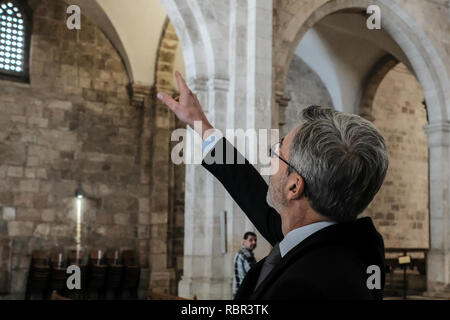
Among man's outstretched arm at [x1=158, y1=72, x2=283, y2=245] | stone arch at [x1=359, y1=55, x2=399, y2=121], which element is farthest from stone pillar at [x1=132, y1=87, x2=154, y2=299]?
man's outstretched arm at [x1=158, y1=72, x2=283, y2=245]

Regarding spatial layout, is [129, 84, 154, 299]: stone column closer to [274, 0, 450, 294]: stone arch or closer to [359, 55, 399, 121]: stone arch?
[274, 0, 450, 294]: stone arch

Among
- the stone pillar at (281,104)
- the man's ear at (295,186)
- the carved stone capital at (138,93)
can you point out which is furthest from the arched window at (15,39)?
the man's ear at (295,186)

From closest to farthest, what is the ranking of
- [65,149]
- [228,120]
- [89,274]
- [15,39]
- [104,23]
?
[228,120], [89,274], [15,39], [65,149], [104,23]

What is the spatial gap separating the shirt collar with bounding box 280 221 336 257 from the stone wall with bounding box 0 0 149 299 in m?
11.6

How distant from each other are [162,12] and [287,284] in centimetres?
1295

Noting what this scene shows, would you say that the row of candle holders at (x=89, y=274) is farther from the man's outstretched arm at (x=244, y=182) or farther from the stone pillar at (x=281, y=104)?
the man's outstretched arm at (x=244, y=182)

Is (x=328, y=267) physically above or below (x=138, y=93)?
below

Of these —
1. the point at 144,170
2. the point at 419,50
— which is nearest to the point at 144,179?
the point at 144,170

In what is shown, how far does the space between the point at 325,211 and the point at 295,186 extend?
0.31ft

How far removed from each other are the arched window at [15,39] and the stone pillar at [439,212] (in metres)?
9.25

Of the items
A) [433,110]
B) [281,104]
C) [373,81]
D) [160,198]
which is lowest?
[160,198]

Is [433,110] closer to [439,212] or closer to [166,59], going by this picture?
[439,212]

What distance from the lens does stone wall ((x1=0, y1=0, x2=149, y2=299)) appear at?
473 inches

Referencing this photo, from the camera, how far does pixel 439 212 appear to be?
11703mm
